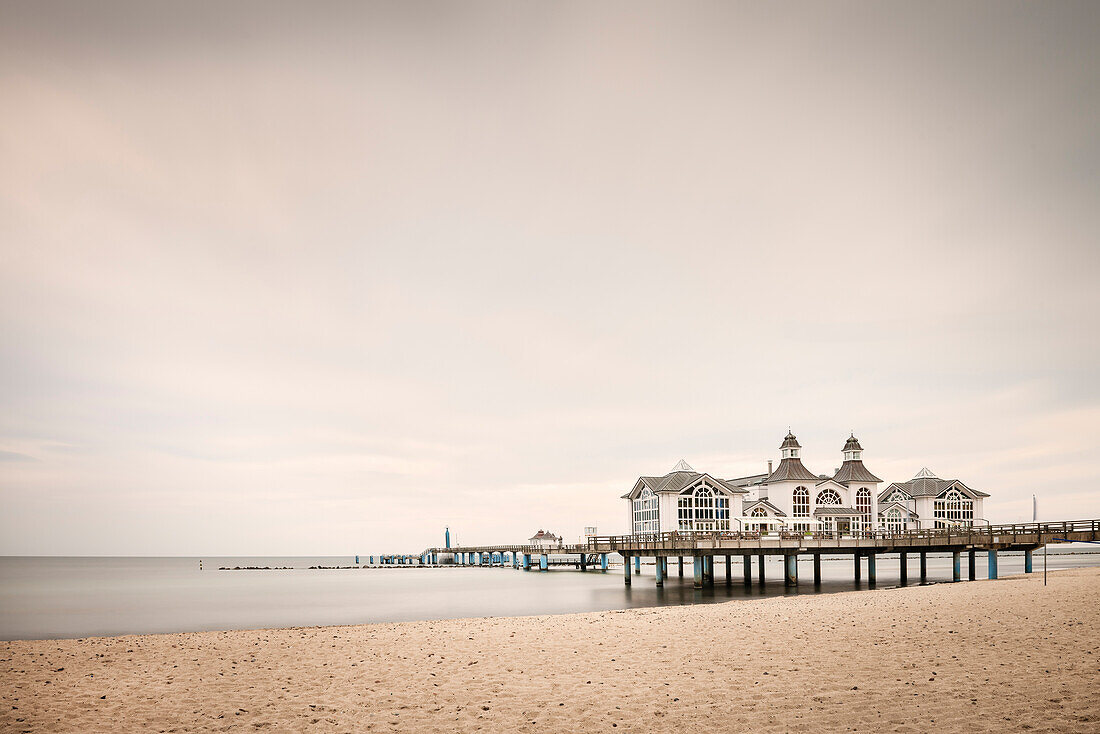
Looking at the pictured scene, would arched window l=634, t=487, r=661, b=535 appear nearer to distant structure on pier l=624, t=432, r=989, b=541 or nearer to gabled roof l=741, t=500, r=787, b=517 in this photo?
distant structure on pier l=624, t=432, r=989, b=541

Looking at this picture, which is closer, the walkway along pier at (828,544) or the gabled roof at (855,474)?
the walkway along pier at (828,544)

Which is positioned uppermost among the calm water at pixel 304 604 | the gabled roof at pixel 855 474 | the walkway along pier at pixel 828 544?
the gabled roof at pixel 855 474

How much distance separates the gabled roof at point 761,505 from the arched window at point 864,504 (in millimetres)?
7783

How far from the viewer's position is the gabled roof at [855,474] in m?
64.4

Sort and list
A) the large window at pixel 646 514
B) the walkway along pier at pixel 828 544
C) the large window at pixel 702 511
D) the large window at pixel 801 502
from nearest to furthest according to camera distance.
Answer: the walkway along pier at pixel 828 544 < the large window at pixel 702 511 < the large window at pixel 646 514 < the large window at pixel 801 502

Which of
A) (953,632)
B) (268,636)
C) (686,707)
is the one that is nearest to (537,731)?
(686,707)

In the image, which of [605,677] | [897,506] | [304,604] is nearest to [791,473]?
[897,506]

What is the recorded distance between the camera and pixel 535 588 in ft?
170

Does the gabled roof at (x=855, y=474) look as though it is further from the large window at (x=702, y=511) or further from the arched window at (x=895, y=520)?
the large window at (x=702, y=511)

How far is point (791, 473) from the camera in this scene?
6238cm

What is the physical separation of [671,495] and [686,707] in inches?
1756

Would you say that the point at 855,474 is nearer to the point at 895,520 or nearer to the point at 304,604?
the point at 895,520

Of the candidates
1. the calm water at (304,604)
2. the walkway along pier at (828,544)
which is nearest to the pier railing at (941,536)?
the walkway along pier at (828,544)

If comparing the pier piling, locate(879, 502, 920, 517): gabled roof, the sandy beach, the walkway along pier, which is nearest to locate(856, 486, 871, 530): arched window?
locate(879, 502, 920, 517): gabled roof
